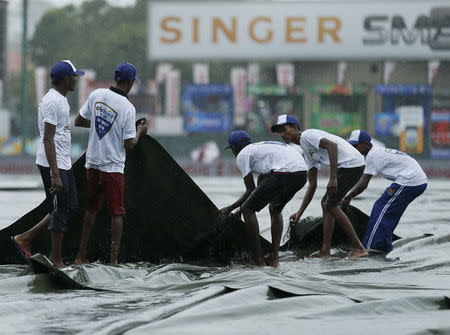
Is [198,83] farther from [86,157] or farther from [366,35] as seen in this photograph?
[86,157]

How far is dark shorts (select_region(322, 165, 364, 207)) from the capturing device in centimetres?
1117

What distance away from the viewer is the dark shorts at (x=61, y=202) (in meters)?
9.20

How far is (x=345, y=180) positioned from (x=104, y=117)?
2944mm

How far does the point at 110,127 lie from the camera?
935cm

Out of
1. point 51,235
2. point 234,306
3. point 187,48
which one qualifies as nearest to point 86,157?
point 51,235

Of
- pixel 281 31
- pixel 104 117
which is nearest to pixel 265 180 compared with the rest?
pixel 104 117

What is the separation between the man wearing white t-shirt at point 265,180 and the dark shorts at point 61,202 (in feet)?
5.14

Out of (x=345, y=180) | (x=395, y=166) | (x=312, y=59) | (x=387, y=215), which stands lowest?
(x=387, y=215)

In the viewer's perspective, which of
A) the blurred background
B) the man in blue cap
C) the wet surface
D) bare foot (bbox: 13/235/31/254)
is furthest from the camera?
the blurred background

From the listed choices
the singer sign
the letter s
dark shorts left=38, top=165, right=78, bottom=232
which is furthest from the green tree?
dark shorts left=38, top=165, right=78, bottom=232

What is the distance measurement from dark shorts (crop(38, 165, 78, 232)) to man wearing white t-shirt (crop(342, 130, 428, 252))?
10.5 ft

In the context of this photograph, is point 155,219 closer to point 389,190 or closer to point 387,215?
point 387,215

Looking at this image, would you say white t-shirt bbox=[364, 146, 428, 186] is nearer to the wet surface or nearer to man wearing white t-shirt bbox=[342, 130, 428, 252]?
man wearing white t-shirt bbox=[342, 130, 428, 252]

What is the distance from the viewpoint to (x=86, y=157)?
9.55 meters
